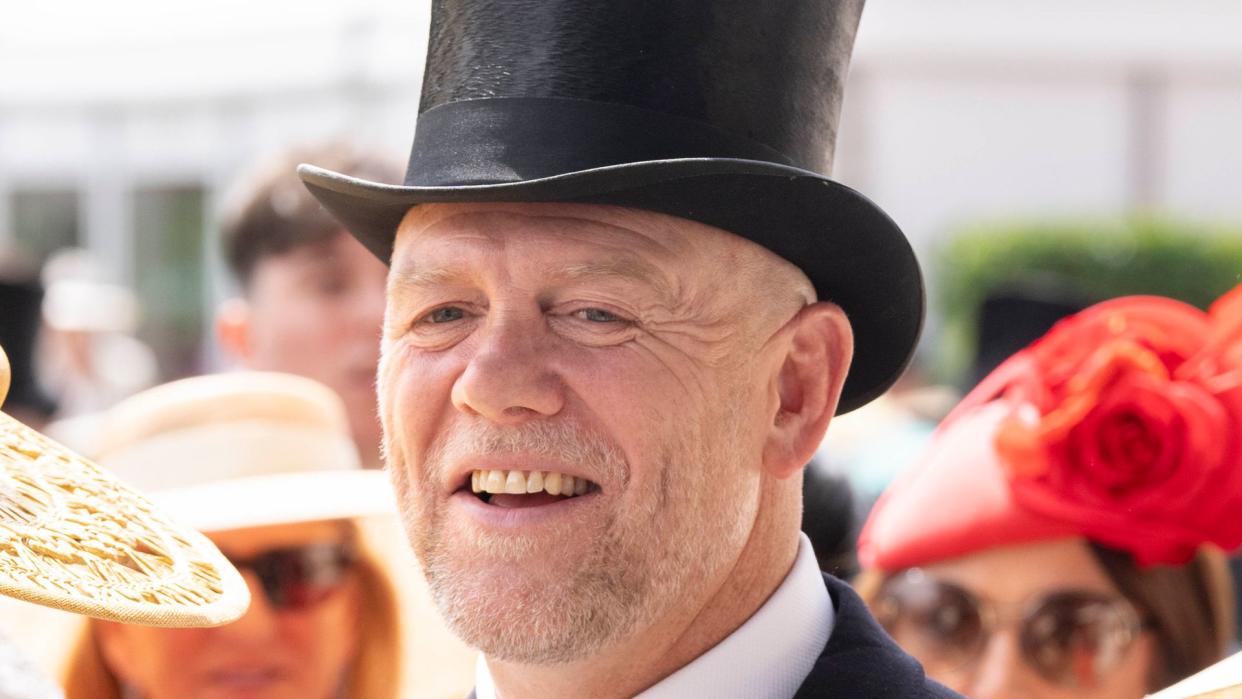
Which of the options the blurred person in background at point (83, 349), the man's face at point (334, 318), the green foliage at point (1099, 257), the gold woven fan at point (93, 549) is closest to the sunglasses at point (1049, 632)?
the gold woven fan at point (93, 549)

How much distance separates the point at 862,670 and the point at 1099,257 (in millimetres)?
16604

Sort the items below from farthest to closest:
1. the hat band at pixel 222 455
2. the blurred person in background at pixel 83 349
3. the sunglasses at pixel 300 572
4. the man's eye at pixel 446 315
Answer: the blurred person in background at pixel 83 349 → the hat band at pixel 222 455 → the sunglasses at pixel 300 572 → the man's eye at pixel 446 315

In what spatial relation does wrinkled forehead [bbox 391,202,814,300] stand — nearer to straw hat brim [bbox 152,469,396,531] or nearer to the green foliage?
straw hat brim [bbox 152,469,396,531]

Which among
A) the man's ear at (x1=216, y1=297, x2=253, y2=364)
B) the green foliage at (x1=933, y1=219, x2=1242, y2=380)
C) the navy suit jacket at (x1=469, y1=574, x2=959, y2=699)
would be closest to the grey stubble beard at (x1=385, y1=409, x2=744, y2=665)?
the navy suit jacket at (x1=469, y1=574, x2=959, y2=699)

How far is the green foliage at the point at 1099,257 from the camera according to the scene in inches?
709

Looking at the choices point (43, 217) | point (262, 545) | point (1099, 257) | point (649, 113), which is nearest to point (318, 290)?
point (262, 545)

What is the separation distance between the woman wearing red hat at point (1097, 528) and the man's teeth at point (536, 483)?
1.54m

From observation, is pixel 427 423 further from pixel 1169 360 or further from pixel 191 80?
pixel 191 80

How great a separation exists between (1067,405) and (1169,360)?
26cm

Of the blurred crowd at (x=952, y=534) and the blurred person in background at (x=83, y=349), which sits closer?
the blurred crowd at (x=952, y=534)

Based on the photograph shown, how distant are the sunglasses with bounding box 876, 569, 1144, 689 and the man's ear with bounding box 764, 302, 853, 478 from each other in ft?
3.99

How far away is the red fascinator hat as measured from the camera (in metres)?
3.65

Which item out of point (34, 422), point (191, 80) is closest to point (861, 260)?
point (34, 422)

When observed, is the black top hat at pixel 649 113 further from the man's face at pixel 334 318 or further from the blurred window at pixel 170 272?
the blurred window at pixel 170 272
